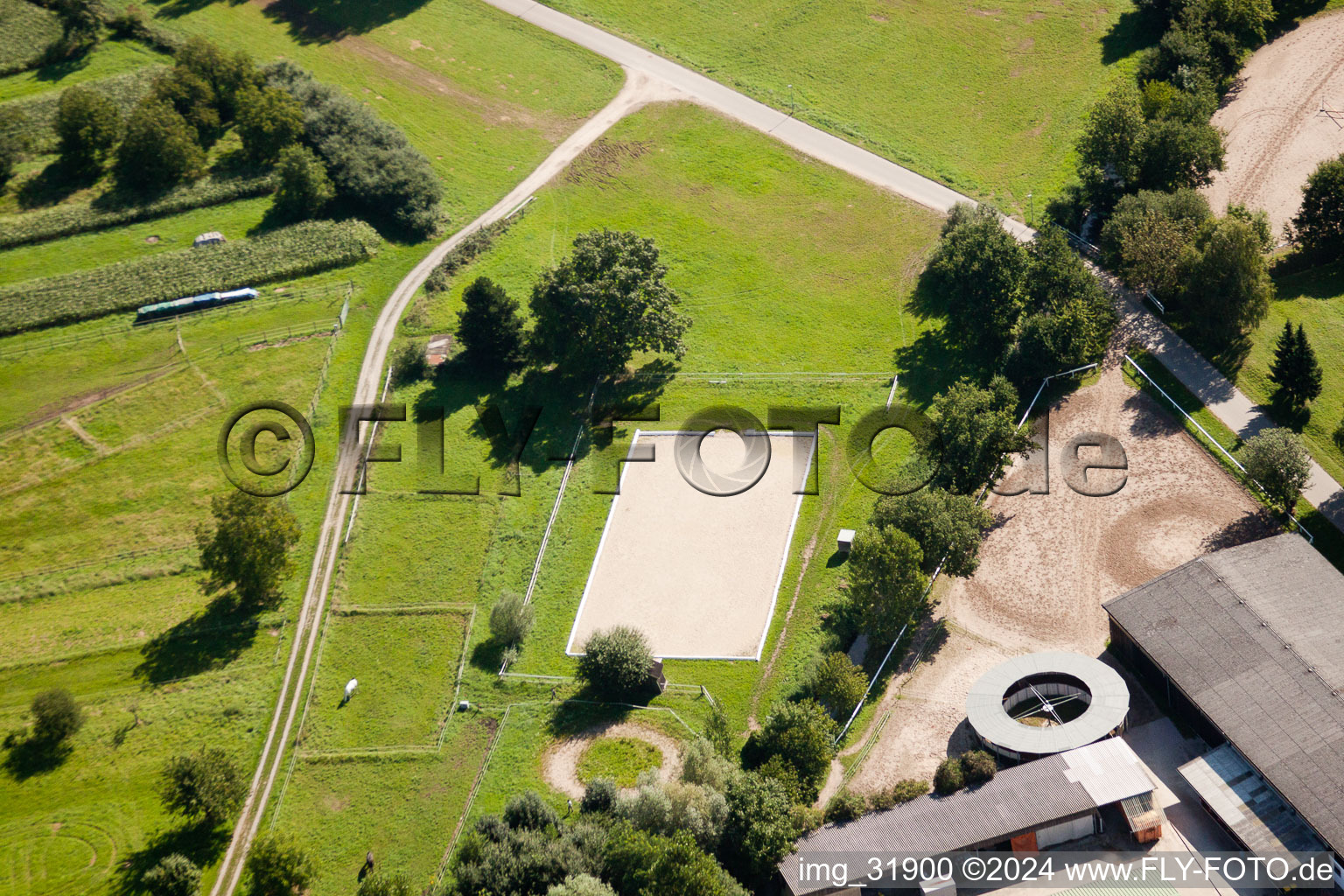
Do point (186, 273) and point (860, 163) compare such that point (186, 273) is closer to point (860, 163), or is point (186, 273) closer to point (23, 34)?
point (23, 34)

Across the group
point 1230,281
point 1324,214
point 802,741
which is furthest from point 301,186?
point 1324,214

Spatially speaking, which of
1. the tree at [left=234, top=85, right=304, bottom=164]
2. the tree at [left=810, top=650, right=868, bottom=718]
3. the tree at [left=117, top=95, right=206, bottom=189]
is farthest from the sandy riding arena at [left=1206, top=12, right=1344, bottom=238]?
the tree at [left=117, top=95, right=206, bottom=189]

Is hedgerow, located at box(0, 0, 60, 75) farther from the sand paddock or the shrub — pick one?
the shrub

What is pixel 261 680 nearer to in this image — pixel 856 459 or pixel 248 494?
pixel 248 494

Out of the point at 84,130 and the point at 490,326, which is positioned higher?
the point at 84,130

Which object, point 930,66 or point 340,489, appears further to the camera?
point 930,66
